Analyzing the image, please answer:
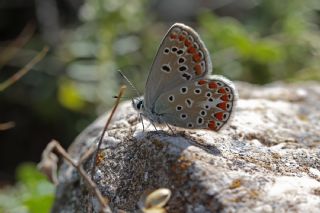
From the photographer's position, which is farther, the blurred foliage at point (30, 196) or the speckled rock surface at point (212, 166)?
the blurred foliage at point (30, 196)

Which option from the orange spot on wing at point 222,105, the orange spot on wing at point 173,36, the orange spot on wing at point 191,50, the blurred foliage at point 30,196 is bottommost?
the blurred foliage at point 30,196

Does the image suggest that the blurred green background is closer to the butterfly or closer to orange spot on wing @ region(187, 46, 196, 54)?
the butterfly

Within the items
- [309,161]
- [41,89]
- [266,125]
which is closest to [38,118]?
[41,89]

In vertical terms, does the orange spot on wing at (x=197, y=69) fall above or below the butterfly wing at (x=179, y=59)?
below

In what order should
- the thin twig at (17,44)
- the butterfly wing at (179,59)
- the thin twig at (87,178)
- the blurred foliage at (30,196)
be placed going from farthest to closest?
1. the thin twig at (17,44)
2. the blurred foliage at (30,196)
3. the butterfly wing at (179,59)
4. the thin twig at (87,178)

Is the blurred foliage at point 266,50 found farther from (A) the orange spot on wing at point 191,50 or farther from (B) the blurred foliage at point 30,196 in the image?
(A) the orange spot on wing at point 191,50

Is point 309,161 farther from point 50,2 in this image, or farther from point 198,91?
point 50,2

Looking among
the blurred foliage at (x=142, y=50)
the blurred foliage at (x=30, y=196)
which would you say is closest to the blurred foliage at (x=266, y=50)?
the blurred foliage at (x=142, y=50)

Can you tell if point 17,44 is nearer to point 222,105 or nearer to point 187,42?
point 187,42

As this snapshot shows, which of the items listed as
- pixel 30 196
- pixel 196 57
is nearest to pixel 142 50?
pixel 30 196
